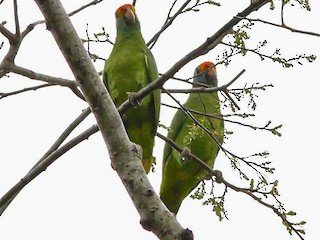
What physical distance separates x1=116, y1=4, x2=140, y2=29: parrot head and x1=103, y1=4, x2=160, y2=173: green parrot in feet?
1.38

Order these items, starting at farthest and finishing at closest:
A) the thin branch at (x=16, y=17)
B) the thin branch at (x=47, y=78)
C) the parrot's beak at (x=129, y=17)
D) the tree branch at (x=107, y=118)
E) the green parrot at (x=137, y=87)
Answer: the parrot's beak at (x=129, y=17) < the green parrot at (x=137, y=87) < the thin branch at (x=47, y=78) < the thin branch at (x=16, y=17) < the tree branch at (x=107, y=118)

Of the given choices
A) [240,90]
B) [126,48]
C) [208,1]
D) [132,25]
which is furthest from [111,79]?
[240,90]

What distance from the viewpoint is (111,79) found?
14.0 feet

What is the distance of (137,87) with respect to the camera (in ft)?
13.8

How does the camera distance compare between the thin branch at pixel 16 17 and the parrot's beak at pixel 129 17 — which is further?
the parrot's beak at pixel 129 17

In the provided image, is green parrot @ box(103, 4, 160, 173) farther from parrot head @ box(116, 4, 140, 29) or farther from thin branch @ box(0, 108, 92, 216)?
thin branch @ box(0, 108, 92, 216)

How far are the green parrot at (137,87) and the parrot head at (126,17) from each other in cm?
42

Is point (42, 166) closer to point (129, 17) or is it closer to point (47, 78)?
point (47, 78)

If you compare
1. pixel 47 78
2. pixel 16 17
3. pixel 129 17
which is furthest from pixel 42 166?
pixel 129 17

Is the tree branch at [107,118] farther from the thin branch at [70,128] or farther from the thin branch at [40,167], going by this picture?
the thin branch at [70,128]

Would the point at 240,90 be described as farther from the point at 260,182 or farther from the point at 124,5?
the point at 124,5

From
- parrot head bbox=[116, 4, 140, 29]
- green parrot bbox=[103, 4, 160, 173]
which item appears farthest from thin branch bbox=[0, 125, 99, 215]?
parrot head bbox=[116, 4, 140, 29]

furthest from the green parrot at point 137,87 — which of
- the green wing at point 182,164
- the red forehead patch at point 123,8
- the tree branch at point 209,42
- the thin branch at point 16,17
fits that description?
the tree branch at point 209,42

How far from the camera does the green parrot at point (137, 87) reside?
13.6 ft
